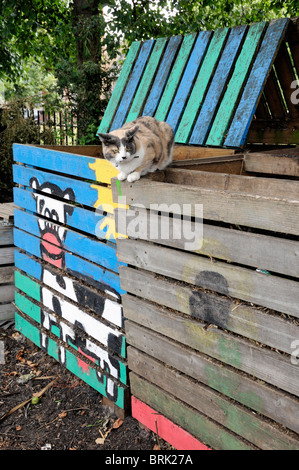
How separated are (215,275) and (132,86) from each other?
8.97ft

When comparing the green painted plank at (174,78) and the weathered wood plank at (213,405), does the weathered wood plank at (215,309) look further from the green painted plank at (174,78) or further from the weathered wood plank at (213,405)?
the green painted plank at (174,78)

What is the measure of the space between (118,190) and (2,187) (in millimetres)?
4165

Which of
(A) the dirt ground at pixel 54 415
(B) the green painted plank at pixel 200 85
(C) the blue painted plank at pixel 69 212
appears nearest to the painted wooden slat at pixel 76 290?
(C) the blue painted plank at pixel 69 212

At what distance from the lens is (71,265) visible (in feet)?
11.1

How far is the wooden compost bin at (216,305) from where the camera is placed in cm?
182

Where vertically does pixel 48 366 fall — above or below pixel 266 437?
below

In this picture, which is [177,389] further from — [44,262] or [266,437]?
[44,262]

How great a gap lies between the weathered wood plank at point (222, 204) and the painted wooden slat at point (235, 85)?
125cm

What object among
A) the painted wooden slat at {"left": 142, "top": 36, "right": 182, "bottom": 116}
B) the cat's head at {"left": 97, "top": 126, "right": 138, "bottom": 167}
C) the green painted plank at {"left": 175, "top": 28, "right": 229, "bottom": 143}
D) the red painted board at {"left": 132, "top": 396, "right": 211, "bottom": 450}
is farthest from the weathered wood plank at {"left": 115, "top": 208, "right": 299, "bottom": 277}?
the painted wooden slat at {"left": 142, "top": 36, "right": 182, "bottom": 116}

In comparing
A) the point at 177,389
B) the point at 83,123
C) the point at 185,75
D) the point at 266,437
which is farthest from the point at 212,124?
the point at 83,123

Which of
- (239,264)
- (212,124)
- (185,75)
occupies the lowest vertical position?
(239,264)

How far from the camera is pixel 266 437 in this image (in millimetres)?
1998

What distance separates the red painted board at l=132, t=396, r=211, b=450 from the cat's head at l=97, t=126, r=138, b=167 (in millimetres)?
1576

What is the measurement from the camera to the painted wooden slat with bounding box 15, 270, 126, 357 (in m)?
3.01
